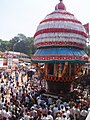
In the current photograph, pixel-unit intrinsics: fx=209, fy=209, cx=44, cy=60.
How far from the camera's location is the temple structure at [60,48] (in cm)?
1559

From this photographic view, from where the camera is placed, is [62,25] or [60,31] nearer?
[60,31]

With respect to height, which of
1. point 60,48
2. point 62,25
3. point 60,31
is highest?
point 62,25

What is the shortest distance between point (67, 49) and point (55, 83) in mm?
2849

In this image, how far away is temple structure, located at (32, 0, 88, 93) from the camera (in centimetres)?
1559

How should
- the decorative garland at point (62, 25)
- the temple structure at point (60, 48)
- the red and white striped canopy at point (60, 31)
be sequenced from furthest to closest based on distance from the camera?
the decorative garland at point (62, 25), the red and white striped canopy at point (60, 31), the temple structure at point (60, 48)

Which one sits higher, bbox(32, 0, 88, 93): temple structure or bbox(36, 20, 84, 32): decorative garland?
bbox(36, 20, 84, 32): decorative garland

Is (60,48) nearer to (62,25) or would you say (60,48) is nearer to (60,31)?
(60,31)

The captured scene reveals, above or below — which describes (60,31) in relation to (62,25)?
below

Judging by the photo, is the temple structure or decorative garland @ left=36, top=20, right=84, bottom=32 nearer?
the temple structure

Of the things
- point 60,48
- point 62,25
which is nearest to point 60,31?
point 62,25

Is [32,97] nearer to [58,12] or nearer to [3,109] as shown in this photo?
[3,109]

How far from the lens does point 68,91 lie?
54.6 feet

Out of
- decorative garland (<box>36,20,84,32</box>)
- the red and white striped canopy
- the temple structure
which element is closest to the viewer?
the temple structure

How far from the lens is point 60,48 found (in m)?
15.9
